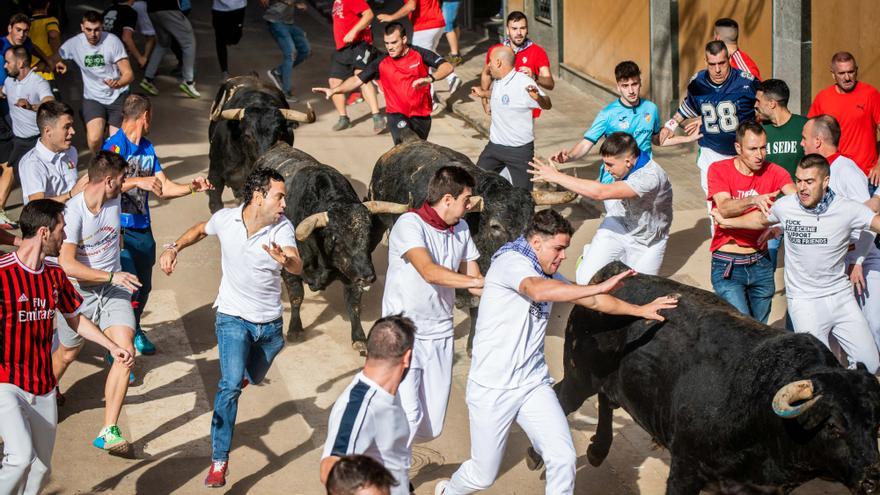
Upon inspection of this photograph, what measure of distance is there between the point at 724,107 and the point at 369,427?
22.6ft

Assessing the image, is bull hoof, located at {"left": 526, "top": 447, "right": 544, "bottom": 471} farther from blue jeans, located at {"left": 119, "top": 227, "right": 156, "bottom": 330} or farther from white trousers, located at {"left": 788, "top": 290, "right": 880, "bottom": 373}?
blue jeans, located at {"left": 119, "top": 227, "right": 156, "bottom": 330}

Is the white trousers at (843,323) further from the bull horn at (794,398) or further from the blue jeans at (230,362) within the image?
the blue jeans at (230,362)

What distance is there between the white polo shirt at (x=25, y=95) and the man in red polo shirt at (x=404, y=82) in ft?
10.2

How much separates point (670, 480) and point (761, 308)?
7.87 ft

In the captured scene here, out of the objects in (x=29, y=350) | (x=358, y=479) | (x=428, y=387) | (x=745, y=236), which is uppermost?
(x=358, y=479)

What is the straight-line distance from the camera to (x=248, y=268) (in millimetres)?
8047

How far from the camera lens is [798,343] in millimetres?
6570

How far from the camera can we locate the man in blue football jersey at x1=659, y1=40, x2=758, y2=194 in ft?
37.1

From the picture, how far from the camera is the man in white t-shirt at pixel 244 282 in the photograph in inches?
315

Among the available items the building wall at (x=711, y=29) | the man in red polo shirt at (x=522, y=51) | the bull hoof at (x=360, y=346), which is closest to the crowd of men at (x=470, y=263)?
the man in red polo shirt at (x=522, y=51)

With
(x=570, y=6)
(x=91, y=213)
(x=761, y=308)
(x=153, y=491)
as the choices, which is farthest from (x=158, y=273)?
(x=570, y=6)

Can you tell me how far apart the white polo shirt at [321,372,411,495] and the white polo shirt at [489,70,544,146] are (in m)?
6.75

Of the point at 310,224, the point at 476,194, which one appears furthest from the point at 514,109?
the point at 310,224

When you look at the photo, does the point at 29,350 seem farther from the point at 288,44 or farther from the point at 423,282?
the point at 288,44
